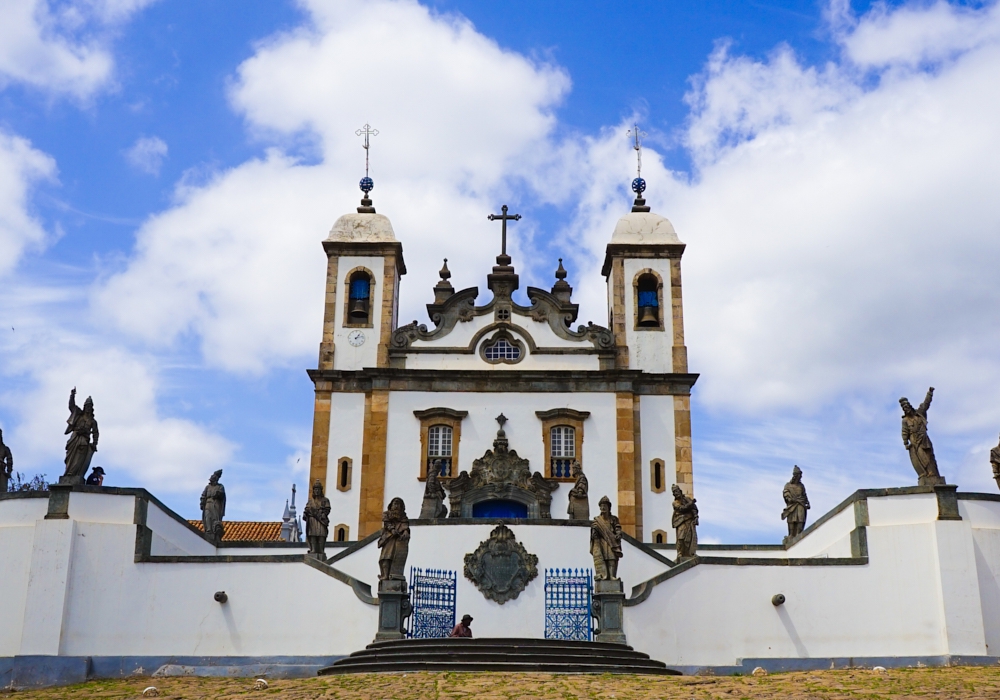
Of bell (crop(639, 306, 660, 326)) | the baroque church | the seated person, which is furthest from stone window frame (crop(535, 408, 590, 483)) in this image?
the seated person

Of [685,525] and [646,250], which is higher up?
[646,250]

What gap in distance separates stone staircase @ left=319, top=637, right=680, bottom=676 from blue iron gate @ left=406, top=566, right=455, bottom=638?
118 inches

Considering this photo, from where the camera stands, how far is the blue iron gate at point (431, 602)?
834 inches

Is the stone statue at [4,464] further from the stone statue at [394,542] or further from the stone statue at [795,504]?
the stone statue at [795,504]

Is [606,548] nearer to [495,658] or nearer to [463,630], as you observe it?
[463,630]

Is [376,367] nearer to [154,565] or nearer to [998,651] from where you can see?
[154,565]

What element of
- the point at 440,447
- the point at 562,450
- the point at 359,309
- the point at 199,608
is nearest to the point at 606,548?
the point at 199,608

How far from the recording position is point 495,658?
16812mm

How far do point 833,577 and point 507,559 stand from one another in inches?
226

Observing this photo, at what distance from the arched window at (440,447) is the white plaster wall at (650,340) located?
5.07 meters

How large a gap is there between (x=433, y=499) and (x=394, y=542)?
7.13m

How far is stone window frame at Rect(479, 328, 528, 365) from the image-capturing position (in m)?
30.9

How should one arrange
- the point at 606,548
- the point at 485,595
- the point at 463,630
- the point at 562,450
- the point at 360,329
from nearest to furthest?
the point at 463,630 → the point at 606,548 → the point at 485,595 → the point at 562,450 → the point at 360,329

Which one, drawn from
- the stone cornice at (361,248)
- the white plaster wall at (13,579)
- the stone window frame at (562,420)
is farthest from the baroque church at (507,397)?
the white plaster wall at (13,579)
